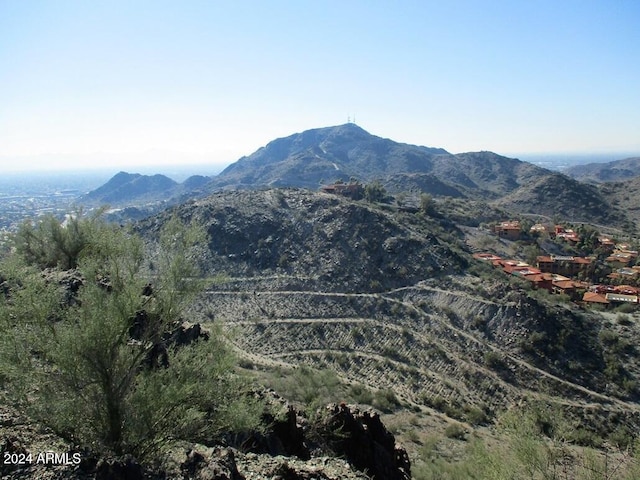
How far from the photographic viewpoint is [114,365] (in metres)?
8.41

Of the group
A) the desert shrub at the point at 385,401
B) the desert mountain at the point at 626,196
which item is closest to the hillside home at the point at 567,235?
the desert mountain at the point at 626,196

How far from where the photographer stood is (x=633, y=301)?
3569cm

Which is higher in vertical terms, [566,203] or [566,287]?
[566,203]

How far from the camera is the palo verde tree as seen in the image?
770cm

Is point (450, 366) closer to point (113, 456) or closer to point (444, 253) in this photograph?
point (444, 253)

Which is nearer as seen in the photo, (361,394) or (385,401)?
(385,401)

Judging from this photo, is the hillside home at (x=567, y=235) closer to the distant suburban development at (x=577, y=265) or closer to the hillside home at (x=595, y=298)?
the distant suburban development at (x=577, y=265)

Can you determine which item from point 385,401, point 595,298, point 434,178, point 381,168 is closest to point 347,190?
point 595,298

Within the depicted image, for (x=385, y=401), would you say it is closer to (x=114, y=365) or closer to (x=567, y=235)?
(x=114, y=365)

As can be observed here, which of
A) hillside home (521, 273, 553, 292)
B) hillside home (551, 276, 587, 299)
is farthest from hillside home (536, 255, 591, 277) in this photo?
hillside home (521, 273, 553, 292)

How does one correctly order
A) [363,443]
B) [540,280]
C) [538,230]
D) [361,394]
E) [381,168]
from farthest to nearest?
[381,168] → [538,230] → [540,280] → [361,394] → [363,443]

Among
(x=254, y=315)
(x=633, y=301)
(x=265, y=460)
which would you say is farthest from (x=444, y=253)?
(x=265, y=460)

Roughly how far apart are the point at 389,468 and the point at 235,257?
33229 mm

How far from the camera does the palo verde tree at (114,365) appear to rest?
7695mm
